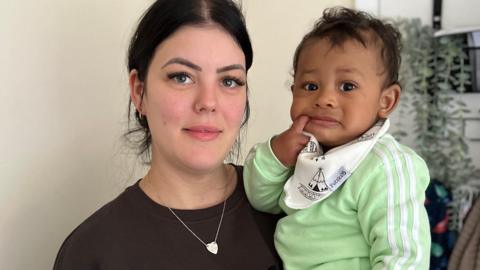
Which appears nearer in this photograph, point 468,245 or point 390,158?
point 390,158

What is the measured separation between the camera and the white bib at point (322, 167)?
0.97 meters

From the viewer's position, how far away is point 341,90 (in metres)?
1.02

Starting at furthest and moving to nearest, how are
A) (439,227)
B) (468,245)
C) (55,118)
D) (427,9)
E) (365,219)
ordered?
(427,9)
(439,227)
(468,245)
(55,118)
(365,219)

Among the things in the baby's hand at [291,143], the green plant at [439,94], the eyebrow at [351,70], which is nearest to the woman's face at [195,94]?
the baby's hand at [291,143]

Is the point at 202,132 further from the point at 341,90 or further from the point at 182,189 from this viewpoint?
the point at 341,90

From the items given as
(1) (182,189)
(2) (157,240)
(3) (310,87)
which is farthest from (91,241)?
(3) (310,87)

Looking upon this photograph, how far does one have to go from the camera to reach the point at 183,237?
1024 millimetres

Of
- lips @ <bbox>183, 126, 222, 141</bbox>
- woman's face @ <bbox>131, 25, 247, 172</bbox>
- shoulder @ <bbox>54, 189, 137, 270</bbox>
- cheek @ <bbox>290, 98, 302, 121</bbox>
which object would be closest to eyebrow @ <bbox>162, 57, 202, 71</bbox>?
woman's face @ <bbox>131, 25, 247, 172</bbox>

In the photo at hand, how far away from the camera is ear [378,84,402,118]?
3.51ft

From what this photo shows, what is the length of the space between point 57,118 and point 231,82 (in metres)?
0.50

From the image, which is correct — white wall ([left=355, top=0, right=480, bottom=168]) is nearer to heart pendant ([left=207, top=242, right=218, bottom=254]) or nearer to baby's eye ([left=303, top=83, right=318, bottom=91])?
baby's eye ([left=303, top=83, right=318, bottom=91])

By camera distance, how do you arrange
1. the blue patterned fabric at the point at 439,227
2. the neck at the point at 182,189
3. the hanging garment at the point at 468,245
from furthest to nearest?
the blue patterned fabric at the point at 439,227, the hanging garment at the point at 468,245, the neck at the point at 182,189

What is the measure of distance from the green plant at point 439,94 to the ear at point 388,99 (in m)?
0.92

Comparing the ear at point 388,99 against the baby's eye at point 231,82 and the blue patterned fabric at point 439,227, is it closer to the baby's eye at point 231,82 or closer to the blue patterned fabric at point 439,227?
the baby's eye at point 231,82
